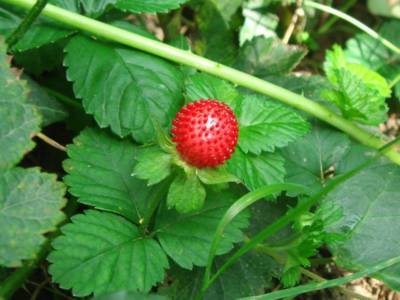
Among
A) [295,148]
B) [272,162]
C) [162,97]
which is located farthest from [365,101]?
[162,97]

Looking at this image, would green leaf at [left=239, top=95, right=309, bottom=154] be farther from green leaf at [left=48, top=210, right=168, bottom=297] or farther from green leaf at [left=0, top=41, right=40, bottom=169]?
green leaf at [left=0, top=41, right=40, bottom=169]

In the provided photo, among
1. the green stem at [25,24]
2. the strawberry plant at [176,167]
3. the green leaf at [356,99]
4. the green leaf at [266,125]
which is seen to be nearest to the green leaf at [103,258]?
the strawberry plant at [176,167]

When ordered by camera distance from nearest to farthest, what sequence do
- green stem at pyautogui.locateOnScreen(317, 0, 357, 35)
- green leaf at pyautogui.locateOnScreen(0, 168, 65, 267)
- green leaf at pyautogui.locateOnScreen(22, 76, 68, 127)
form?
green leaf at pyautogui.locateOnScreen(0, 168, 65, 267)
green leaf at pyautogui.locateOnScreen(22, 76, 68, 127)
green stem at pyautogui.locateOnScreen(317, 0, 357, 35)

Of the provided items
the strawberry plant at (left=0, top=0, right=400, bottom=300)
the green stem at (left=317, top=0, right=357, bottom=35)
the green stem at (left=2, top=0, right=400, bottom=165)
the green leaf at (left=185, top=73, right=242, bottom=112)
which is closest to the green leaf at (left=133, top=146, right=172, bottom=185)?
the strawberry plant at (left=0, top=0, right=400, bottom=300)

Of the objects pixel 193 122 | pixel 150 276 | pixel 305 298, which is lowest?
pixel 305 298

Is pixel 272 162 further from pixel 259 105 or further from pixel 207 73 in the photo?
pixel 207 73

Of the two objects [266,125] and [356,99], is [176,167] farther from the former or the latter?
[356,99]

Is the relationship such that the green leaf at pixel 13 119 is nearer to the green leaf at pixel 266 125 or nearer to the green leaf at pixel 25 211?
the green leaf at pixel 25 211
